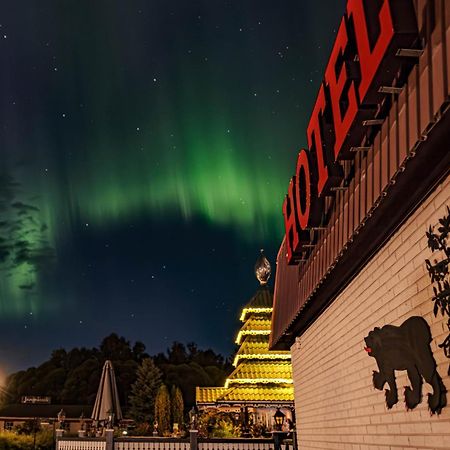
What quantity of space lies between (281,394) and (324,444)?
1515 cm

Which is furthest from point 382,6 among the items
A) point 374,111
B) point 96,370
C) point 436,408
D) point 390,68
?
point 96,370

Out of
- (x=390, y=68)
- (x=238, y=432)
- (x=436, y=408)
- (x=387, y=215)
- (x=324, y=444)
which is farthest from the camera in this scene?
(x=238, y=432)

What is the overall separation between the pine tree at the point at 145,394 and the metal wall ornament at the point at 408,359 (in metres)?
55.0

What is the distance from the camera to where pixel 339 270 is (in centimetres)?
777

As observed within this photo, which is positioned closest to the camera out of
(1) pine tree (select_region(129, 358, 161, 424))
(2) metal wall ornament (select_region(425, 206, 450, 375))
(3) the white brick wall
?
(2) metal wall ornament (select_region(425, 206, 450, 375))

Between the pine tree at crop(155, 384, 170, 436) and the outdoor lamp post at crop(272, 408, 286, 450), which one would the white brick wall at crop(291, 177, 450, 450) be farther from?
the pine tree at crop(155, 384, 170, 436)

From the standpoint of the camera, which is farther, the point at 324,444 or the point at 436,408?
the point at 324,444

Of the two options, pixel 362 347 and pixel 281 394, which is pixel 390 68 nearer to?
pixel 362 347

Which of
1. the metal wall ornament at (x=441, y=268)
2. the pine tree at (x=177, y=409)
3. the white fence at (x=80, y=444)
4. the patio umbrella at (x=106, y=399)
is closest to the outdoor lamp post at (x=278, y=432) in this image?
the white fence at (x=80, y=444)

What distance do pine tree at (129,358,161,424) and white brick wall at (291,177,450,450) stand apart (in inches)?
2005

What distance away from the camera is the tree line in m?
63.7

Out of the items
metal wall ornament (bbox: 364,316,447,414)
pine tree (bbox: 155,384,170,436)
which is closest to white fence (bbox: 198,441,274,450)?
metal wall ornament (bbox: 364,316,447,414)

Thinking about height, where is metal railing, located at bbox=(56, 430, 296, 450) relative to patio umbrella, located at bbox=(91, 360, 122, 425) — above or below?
below

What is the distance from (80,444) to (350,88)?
22.8 m
